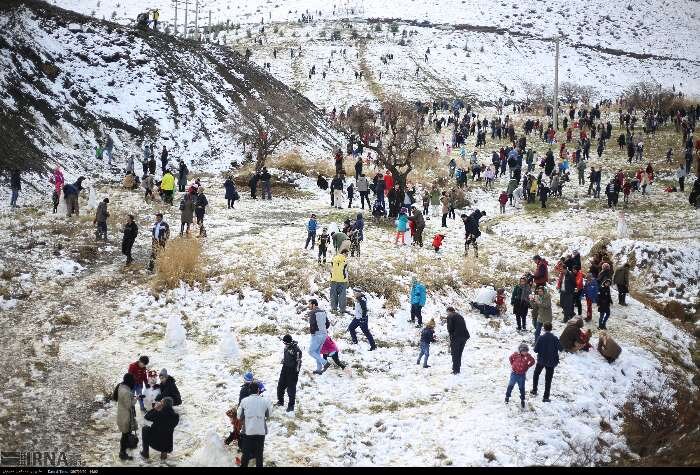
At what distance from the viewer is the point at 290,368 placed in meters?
10.8

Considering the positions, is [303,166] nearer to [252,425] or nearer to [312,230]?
[312,230]

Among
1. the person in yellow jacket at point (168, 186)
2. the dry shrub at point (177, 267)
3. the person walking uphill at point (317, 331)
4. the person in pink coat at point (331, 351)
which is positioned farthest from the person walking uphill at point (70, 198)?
the person in pink coat at point (331, 351)

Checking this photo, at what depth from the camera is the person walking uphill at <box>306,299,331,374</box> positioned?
40.2 feet

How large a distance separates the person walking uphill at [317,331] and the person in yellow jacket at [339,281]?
8.58 feet

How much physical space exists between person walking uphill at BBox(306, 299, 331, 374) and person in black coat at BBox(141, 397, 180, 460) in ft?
13.1

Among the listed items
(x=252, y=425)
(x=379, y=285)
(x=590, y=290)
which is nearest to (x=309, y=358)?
(x=379, y=285)

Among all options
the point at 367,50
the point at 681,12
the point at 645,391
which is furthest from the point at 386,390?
the point at 681,12

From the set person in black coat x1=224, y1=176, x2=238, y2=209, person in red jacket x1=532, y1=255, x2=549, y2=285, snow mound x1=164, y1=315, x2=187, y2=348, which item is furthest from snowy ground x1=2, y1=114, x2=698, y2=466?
person in black coat x1=224, y1=176, x2=238, y2=209

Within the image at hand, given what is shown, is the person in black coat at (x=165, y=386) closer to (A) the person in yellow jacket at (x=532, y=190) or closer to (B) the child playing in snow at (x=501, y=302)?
(B) the child playing in snow at (x=501, y=302)

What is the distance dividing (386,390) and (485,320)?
5411mm

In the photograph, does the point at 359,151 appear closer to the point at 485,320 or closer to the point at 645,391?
the point at 485,320

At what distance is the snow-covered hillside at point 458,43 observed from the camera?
7162 cm

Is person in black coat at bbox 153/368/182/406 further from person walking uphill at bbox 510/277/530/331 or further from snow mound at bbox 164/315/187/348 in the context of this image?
person walking uphill at bbox 510/277/530/331

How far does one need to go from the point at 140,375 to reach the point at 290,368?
2.77 metres
